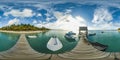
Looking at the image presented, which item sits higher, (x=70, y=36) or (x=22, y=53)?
(x=70, y=36)

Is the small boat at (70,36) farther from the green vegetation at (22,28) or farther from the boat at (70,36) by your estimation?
the green vegetation at (22,28)

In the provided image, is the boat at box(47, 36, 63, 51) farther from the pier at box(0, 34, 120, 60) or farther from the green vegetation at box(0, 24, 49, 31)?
the green vegetation at box(0, 24, 49, 31)

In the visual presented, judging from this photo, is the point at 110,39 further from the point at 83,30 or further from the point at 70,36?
the point at 70,36

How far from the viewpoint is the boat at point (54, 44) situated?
9.92 metres

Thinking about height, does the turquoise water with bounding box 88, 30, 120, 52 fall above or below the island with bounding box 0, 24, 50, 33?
below

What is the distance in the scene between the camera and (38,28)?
9.98 meters

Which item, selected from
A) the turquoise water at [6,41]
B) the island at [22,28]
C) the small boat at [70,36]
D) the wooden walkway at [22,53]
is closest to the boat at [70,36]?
the small boat at [70,36]

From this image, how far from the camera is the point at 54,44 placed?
994 centimetres

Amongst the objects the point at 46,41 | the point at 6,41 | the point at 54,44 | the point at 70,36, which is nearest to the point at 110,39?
the point at 70,36

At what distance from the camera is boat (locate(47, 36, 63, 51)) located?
9.92 m

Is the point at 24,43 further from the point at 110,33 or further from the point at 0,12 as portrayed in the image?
the point at 110,33

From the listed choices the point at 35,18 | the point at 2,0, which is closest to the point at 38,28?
the point at 35,18

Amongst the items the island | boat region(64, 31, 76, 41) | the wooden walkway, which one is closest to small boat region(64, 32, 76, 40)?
boat region(64, 31, 76, 41)

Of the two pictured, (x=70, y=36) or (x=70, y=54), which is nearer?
(x=70, y=54)
